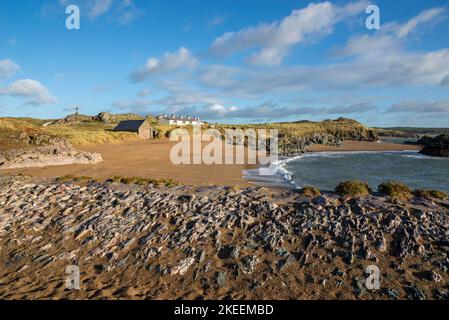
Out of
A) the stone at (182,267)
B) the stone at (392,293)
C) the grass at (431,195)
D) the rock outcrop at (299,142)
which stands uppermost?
the rock outcrop at (299,142)

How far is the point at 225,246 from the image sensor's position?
1213 cm

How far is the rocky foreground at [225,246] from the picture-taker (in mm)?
9961

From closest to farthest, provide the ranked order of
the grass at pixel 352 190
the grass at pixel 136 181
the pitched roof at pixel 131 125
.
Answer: the grass at pixel 352 190 → the grass at pixel 136 181 → the pitched roof at pixel 131 125

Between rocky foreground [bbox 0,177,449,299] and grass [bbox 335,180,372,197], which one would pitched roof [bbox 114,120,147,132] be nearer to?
rocky foreground [bbox 0,177,449,299]

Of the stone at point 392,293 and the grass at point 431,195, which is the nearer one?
the stone at point 392,293


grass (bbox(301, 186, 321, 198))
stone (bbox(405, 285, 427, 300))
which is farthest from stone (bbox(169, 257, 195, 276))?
grass (bbox(301, 186, 321, 198))

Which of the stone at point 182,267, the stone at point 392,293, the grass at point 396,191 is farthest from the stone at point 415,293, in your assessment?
the stone at point 182,267

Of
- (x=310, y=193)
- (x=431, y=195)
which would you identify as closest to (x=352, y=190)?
(x=310, y=193)

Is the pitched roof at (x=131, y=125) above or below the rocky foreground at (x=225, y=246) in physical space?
above

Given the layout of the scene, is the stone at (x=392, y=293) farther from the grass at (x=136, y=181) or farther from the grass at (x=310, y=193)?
the grass at (x=136, y=181)

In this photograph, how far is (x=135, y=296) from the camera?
973 cm

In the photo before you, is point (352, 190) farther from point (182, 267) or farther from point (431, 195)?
point (182, 267)

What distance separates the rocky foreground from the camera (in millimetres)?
9961
